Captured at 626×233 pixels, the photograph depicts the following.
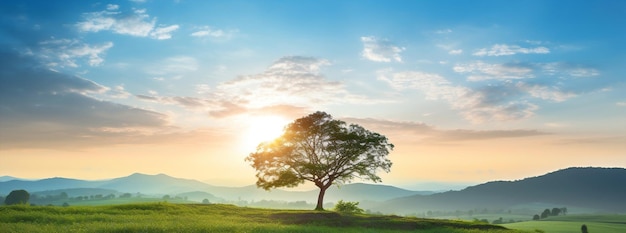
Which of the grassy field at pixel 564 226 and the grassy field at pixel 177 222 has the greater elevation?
the grassy field at pixel 177 222

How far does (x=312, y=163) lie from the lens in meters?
64.4

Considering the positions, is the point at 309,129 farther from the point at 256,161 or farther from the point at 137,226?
the point at 137,226

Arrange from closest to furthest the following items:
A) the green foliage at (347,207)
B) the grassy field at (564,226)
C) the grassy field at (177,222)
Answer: the grassy field at (177,222)
the green foliage at (347,207)
the grassy field at (564,226)

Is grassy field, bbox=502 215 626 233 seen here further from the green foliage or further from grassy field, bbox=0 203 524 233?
the green foliage

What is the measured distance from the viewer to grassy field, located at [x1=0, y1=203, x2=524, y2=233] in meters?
28.7

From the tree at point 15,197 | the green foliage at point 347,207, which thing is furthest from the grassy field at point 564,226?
the tree at point 15,197

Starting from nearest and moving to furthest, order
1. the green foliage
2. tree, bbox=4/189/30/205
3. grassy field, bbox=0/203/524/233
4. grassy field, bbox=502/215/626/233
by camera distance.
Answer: grassy field, bbox=0/203/524/233 < the green foliage < grassy field, bbox=502/215/626/233 < tree, bbox=4/189/30/205

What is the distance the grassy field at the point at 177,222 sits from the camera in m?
28.7

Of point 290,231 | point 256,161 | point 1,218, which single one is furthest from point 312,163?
point 1,218

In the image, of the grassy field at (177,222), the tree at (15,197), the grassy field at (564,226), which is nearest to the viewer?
the grassy field at (177,222)

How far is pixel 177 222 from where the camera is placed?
109 feet

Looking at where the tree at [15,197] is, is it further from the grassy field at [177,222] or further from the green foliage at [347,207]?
the green foliage at [347,207]

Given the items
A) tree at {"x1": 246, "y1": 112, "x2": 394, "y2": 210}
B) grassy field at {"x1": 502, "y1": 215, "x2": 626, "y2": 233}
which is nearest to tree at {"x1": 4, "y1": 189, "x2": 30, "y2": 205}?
tree at {"x1": 246, "y1": 112, "x2": 394, "y2": 210}

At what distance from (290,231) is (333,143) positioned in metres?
36.1
